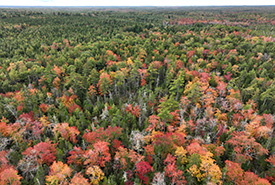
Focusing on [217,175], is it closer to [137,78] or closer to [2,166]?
[2,166]

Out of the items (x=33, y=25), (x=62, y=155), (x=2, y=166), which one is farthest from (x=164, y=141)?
(x=33, y=25)

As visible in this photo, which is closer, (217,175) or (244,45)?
(217,175)

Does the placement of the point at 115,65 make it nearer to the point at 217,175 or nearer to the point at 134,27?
the point at 217,175

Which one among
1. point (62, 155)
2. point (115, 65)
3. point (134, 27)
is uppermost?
point (134, 27)

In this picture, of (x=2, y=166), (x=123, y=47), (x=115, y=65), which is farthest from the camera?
(x=123, y=47)

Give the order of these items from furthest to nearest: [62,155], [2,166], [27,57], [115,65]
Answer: [27,57] → [115,65] → [62,155] → [2,166]

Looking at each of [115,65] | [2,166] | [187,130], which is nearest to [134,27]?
[115,65]

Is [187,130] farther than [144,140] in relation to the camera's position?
Yes

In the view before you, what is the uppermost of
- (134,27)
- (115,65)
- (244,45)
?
(134,27)

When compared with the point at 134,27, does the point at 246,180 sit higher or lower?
lower
